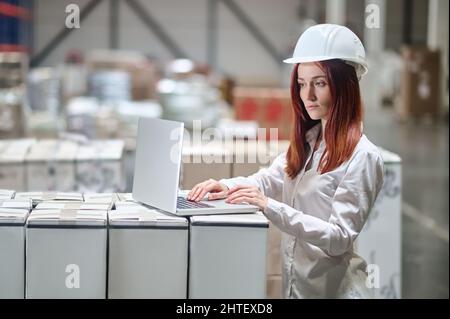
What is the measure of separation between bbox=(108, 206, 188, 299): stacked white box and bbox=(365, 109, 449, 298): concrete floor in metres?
0.80

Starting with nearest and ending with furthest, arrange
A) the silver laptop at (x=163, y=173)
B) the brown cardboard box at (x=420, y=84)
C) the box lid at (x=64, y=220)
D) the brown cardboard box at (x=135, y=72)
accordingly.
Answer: the box lid at (x=64, y=220), the silver laptop at (x=163, y=173), the brown cardboard box at (x=135, y=72), the brown cardboard box at (x=420, y=84)

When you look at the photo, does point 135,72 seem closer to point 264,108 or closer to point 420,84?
point 264,108

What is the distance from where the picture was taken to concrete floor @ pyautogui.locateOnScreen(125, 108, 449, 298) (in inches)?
227

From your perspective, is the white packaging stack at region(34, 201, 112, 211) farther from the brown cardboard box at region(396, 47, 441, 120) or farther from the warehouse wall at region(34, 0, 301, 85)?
the warehouse wall at region(34, 0, 301, 85)

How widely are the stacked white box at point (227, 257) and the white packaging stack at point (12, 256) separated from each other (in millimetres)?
436

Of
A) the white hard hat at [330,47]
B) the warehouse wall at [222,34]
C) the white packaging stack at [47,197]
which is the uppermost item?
the warehouse wall at [222,34]

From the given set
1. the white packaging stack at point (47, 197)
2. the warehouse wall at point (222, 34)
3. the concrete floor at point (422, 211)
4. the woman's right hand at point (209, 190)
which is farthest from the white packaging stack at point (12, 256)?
the warehouse wall at point (222, 34)

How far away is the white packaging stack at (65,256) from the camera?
220 cm

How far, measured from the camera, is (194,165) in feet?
10.2

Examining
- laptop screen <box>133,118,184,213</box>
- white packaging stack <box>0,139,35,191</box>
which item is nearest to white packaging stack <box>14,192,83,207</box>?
laptop screen <box>133,118,184,213</box>

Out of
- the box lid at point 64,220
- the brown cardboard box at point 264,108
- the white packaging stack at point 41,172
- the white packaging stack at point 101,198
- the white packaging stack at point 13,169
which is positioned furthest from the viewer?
the brown cardboard box at point 264,108

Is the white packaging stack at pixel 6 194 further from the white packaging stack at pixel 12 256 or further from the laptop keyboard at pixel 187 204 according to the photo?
the laptop keyboard at pixel 187 204

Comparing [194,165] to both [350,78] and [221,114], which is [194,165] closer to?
[350,78]

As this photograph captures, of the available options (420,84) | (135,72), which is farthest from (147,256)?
(420,84)
